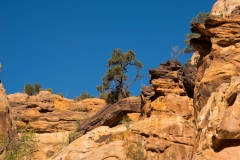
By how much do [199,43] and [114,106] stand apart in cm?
1183

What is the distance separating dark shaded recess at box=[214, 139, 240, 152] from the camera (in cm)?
815

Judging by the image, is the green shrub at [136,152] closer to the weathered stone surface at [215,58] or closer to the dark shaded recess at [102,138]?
the dark shaded recess at [102,138]

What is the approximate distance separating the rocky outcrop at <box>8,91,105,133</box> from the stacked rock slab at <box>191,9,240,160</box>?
53.5ft

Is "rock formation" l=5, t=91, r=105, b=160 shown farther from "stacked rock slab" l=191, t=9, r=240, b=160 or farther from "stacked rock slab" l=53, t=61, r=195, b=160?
"stacked rock slab" l=191, t=9, r=240, b=160

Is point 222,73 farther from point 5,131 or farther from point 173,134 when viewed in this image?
point 5,131

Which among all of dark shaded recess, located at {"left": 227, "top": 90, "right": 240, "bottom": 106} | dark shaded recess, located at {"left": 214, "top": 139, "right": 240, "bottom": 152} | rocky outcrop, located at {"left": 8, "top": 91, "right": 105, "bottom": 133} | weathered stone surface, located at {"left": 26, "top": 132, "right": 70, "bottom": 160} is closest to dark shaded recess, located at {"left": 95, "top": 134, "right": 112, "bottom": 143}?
weathered stone surface, located at {"left": 26, "top": 132, "right": 70, "bottom": 160}

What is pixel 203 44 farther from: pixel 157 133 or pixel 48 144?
pixel 48 144

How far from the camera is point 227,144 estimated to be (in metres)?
8.29

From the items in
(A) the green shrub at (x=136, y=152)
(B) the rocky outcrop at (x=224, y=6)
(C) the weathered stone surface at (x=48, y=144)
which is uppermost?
(B) the rocky outcrop at (x=224, y=6)

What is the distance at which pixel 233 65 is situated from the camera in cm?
1244

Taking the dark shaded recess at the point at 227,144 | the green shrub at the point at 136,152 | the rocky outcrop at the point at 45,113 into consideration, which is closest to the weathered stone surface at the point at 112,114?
the rocky outcrop at the point at 45,113

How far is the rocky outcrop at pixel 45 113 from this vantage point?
29.9 meters

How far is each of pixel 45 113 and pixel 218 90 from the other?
76.0 feet

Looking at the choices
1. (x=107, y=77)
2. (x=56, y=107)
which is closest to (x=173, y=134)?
(x=56, y=107)
